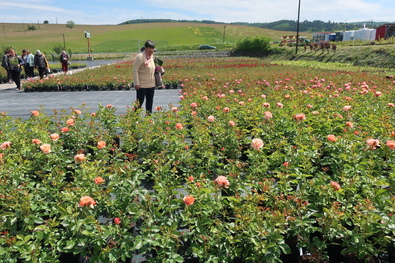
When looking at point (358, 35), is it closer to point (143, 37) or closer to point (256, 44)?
point (256, 44)

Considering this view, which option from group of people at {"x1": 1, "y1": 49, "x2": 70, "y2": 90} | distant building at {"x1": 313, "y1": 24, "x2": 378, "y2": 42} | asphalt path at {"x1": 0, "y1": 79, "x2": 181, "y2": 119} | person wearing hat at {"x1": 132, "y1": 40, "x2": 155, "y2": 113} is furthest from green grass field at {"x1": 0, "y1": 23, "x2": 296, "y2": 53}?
person wearing hat at {"x1": 132, "y1": 40, "x2": 155, "y2": 113}

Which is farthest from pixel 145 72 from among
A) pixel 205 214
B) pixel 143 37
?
pixel 143 37

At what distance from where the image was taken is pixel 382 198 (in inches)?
88.1

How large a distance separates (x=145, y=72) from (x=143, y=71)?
45mm

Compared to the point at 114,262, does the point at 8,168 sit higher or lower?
higher

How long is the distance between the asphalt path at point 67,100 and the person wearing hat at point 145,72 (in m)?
2.59

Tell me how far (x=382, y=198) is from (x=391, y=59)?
22.8 meters

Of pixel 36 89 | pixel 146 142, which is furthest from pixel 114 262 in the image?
pixel 36 89

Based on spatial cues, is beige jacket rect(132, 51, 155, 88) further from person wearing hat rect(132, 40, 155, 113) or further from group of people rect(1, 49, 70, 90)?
group of people rect(1, 49, 70, 90)

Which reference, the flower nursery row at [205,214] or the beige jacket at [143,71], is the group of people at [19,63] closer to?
the beige jacket at [143,71]

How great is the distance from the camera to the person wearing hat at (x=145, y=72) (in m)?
5.67

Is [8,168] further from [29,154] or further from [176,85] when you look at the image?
[176,85]

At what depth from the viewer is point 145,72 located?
19.2 feet

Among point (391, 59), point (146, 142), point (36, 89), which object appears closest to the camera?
point (146, 142)
